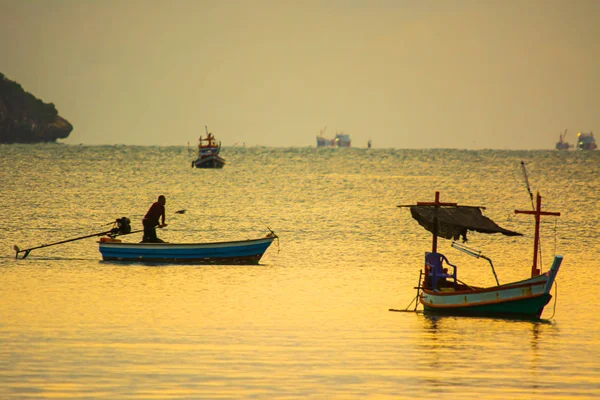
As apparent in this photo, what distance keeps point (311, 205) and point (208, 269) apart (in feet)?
143

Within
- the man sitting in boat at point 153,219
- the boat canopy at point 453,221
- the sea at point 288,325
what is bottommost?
the sea at point 288,325

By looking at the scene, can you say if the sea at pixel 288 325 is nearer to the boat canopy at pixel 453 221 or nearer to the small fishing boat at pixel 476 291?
the small fishing boat at pixel 476 291

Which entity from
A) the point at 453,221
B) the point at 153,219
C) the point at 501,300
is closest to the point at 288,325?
the point at 501,300

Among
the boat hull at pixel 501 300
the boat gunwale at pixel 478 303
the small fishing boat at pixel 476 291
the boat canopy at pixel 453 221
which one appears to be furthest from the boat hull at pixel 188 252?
the boat hull at pixel 501 300

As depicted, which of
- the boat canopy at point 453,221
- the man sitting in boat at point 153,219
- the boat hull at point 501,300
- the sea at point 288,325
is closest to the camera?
the sea at point 288,325

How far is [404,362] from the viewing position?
19.8 metres

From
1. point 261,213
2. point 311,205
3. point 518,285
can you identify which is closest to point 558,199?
point 311,205

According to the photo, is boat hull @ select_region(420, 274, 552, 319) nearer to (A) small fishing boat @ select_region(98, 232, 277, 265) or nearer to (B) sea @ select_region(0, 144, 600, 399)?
(B) sea @ select_region(0, 144, 600, 399)

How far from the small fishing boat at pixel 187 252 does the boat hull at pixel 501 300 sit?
1123 cm

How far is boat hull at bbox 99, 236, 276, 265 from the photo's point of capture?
3556 cm

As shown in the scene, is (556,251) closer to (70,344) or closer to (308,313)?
(308,313)

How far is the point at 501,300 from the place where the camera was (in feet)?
82.7

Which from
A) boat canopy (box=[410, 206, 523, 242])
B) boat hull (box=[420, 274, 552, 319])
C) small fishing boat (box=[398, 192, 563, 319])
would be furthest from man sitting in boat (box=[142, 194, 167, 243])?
boat hull (box=[420, 274, 552, 319])

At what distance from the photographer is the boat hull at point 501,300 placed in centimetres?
2484
